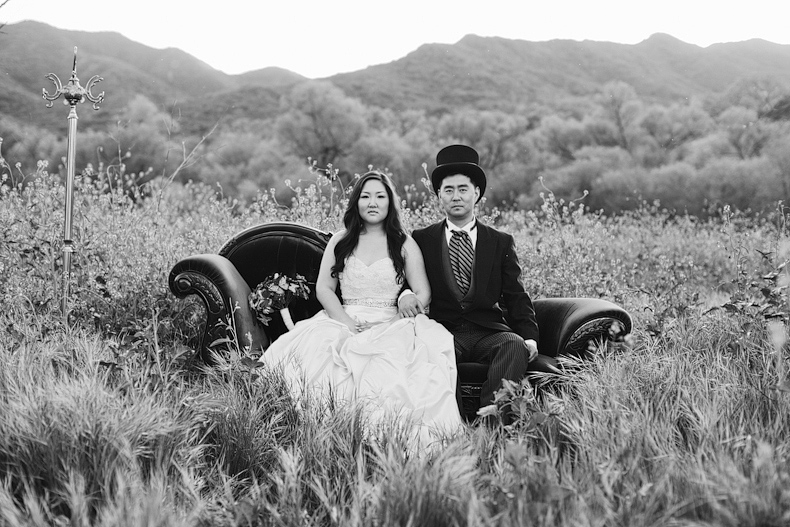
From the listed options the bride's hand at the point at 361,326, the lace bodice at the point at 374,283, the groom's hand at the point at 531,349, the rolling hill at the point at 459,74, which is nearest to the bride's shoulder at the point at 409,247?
the lace bodice at the point at 374,283

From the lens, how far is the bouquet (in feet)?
12.2

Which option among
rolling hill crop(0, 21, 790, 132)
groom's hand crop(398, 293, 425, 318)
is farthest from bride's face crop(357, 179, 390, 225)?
rolling hill crop(0, 21, 790, 132)

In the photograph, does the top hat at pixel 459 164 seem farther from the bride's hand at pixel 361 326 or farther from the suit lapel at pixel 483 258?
the bride's hand at pixel 361 326

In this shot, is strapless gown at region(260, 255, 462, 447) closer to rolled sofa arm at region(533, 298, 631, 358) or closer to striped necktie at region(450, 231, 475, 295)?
striped necktie at region(450, 231, 475, 295)

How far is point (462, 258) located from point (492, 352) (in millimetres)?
721

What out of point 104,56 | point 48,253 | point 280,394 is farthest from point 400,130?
point 280,394

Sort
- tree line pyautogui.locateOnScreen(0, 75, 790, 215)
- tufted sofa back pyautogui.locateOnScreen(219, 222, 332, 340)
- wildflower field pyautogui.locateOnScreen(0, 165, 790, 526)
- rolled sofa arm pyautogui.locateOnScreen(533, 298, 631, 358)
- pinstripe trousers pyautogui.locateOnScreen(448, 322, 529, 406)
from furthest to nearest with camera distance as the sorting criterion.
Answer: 1. tree line pyautogui.locateOnScreen(0, 75, 790, 215)
2. tufted sofa back pyautogui.locateOnScreen(219, 222, 332, 340)
3. rolled sofa arm pyautogui.locateOnScreen(533, 298, 631, 358)
4. pinstripe trousers pyautogui.locateOnScreen(448, 322, 529, 406)
5. wildflower field pyautogui.locateOnScreen(0, 165, 790, 526)

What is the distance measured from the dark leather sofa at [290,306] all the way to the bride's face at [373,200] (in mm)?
452

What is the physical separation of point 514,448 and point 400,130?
21.9 m

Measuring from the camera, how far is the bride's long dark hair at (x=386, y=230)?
3.90 metres

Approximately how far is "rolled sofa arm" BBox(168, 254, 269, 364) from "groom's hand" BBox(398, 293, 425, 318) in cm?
87

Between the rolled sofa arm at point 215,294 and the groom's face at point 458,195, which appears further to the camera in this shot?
the groom's face at point 458,195

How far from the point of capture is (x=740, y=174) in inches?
652

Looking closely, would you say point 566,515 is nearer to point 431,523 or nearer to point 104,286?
point 431,523
